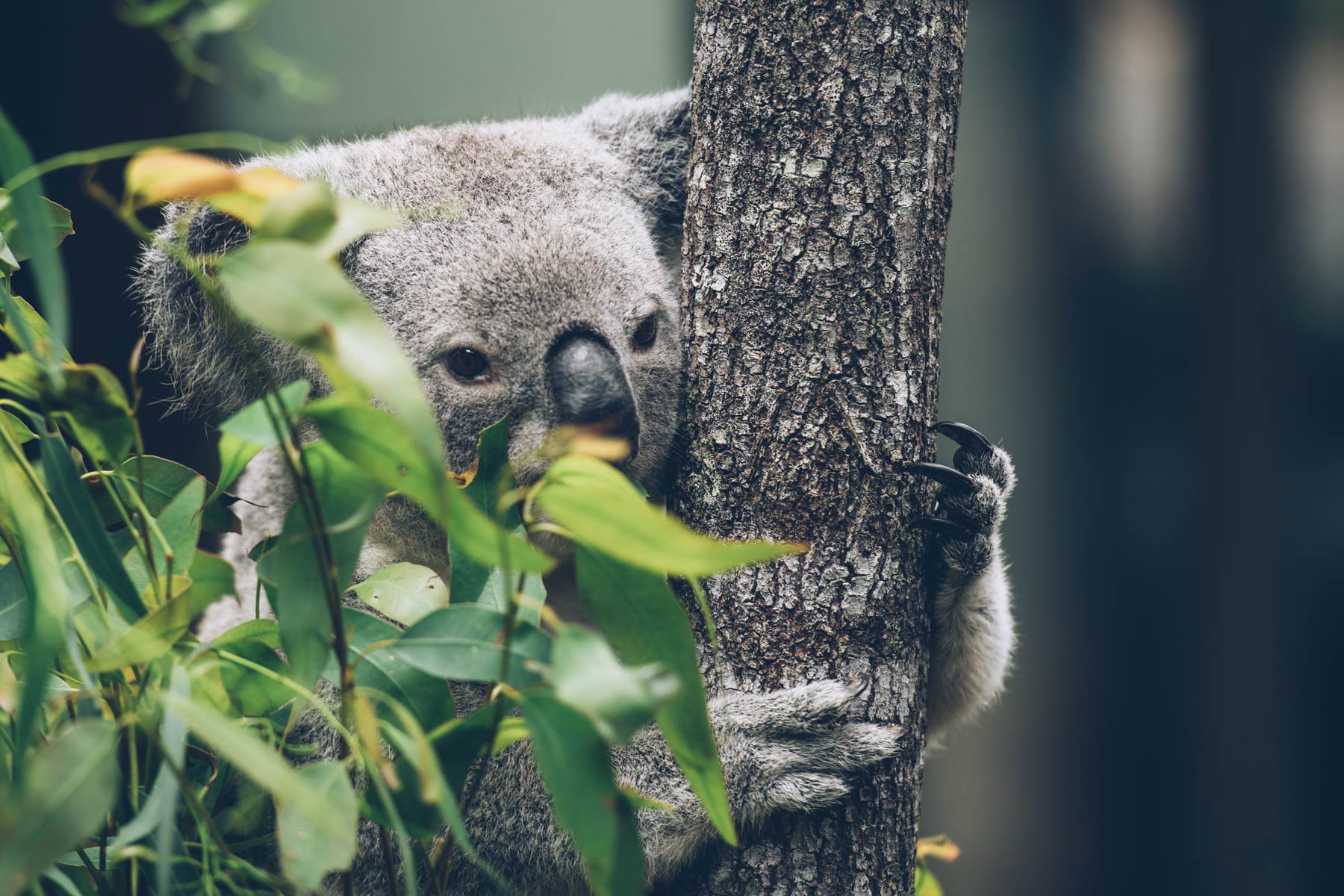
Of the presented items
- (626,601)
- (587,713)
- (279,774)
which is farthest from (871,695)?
(279,774)

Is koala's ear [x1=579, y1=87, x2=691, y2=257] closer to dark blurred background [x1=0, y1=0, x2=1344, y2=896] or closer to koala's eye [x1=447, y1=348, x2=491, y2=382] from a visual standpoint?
koala's eye [x1=447, y1=348, x2=491, y2=382]

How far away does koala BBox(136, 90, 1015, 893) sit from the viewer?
1211mm

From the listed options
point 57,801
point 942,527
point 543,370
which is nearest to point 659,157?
point 543,370

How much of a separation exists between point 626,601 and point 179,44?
94cm

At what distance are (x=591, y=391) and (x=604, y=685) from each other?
0.66m

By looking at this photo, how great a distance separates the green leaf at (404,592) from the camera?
36.4 inches

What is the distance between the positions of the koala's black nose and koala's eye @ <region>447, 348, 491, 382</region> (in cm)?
9

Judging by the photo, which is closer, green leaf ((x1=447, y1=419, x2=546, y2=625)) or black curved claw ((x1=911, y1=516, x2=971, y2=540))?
green leaf ((x1=447, y1=419, x2=546, y2=625))

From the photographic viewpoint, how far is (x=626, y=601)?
0.76 metres

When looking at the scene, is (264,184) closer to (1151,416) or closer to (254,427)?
(254,427)

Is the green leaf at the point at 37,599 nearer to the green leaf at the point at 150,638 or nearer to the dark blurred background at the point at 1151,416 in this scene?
the green leaf at the point at 150,638

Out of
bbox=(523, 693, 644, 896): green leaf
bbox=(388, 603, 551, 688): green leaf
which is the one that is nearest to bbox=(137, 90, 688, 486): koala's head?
bbox=(388, 603, 551, 688): green leaf

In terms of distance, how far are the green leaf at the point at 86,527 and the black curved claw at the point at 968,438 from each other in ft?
3.24

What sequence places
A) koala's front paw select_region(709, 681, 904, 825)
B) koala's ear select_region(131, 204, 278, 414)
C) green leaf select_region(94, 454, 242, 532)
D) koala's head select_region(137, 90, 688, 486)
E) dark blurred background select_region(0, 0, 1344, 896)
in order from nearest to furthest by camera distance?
green leaf select_region(94, 454, 242, 532), koala's front paw select_region(709, 681, 904, 825), koala's head select_region(137, 90, 688, 486), koala's ear select_region(131, 204, 278, 414), dark blurred background select_region(0, 0, 1344, 896)
